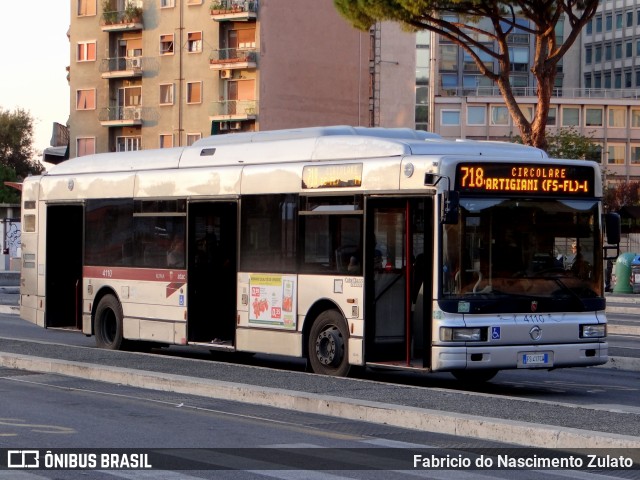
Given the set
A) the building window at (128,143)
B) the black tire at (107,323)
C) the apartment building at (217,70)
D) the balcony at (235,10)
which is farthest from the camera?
the building window at (128,143)

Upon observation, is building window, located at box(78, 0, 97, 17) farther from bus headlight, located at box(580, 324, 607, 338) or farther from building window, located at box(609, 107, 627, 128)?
bus headlight, located at box(580, 324, 607, 338)

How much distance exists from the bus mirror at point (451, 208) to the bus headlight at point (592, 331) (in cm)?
223

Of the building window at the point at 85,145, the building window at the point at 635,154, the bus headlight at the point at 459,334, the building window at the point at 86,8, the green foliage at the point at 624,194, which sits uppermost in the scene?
the building window at the point at 86,8

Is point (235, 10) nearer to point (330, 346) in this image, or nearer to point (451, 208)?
point (330, 346)

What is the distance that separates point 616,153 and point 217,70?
169 ft

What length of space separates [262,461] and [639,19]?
122391 mm

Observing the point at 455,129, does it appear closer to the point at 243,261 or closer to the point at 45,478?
the point at 243,261

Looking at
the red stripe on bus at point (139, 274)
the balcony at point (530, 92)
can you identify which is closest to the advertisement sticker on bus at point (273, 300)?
the red stripe on bus at point (139, 274)

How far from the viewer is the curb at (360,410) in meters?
10.8

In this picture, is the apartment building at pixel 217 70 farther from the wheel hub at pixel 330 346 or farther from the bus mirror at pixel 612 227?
the bus mirror at pixel 612 227

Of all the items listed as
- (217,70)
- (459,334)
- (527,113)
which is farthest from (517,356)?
(527,113)

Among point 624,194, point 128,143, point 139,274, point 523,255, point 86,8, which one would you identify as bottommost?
point 139,274

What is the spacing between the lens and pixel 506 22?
3781 centimetres

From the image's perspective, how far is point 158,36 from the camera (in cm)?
7388
